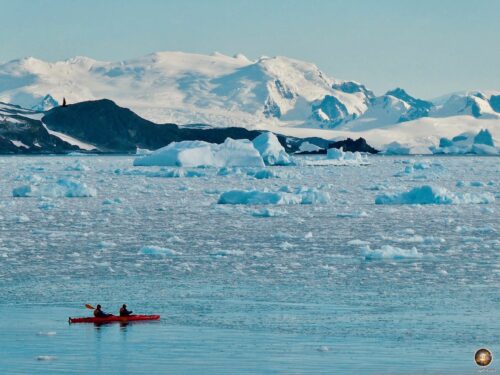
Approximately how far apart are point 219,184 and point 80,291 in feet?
139

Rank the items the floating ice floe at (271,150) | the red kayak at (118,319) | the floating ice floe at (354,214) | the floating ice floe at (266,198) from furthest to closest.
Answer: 1. the floating ice floe at (271,150)
2. the floating ice floe at (266,198)
3. the floating ice floe at (354,214)
4. the red kayak at (118,319)

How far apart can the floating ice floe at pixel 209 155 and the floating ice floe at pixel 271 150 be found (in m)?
4.67

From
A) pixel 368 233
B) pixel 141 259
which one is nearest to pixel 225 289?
pixel 141 259

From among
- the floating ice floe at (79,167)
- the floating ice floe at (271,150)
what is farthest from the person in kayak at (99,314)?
the floating ice floe at (271,150)

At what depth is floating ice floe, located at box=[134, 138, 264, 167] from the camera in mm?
86438

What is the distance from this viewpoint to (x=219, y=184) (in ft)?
199

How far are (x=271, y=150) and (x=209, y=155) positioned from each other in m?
6.86

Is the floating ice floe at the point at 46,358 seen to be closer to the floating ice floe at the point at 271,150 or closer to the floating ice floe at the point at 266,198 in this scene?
the floating ice floe at the point at 266,198

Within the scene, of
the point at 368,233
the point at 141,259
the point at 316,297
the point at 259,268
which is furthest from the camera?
the point at 368,233

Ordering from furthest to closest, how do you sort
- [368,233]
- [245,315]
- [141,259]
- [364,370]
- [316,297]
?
[368,233] < [141,259] < [316,297] < [245,315] < [364,370]

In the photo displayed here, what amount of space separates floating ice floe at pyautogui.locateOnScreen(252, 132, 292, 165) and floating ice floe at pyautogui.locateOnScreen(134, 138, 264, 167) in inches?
184

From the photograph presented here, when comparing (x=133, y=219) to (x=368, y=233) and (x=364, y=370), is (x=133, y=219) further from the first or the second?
(x=364, y=370)

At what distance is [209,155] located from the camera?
89.7 m

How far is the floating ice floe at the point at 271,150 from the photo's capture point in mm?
94438
